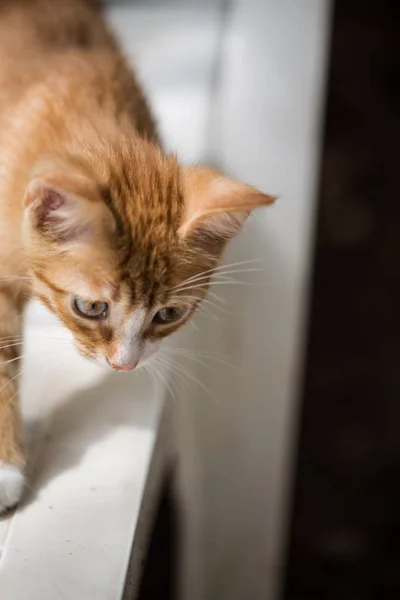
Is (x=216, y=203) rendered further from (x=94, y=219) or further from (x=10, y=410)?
(x=10, y=410)

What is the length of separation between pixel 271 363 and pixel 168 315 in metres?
0.46

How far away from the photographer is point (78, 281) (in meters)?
0.61

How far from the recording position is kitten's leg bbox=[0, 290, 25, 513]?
69 centimetres

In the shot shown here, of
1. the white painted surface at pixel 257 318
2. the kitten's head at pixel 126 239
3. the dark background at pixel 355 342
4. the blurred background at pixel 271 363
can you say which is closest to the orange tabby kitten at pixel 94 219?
the kitten's head at pixel 126 239

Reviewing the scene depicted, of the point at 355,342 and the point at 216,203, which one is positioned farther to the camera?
the point at 355,342

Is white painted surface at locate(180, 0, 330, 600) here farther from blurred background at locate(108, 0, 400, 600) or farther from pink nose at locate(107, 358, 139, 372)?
pink nose at locate(107, 358, 139, 372)

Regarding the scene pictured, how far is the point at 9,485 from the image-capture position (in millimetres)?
689

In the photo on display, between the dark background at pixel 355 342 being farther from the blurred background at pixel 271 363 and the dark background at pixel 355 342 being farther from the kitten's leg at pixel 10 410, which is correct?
the kitten's leg at pixel 10 410

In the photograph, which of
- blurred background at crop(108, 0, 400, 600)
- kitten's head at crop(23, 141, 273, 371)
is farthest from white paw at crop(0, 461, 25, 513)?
blurred background at crop(108, 0, 400, 600)

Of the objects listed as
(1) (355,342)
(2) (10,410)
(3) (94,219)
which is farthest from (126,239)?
(1) (355,342)

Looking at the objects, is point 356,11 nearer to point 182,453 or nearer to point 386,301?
point 386,301

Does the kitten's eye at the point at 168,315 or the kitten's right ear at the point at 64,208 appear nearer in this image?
the kitten's right ear at the point at 64,208

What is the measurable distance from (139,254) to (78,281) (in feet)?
0.18

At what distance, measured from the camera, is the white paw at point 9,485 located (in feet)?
2.25
